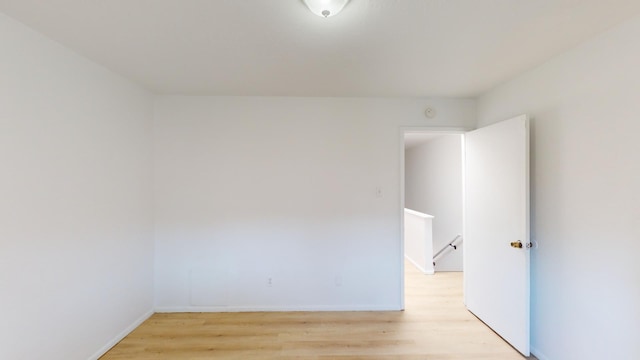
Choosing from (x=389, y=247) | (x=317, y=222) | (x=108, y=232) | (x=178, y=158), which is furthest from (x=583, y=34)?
(x=108, y=232)

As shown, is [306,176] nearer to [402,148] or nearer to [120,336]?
[402,148]

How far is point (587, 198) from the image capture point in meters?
1.86

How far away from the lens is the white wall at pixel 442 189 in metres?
4.67

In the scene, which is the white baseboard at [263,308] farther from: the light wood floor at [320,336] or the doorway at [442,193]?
the doorway at [442,193]

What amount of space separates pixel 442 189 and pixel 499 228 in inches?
108

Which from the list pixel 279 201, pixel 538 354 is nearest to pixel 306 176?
pixel 279 201

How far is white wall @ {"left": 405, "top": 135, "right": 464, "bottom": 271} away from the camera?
15.3 feet

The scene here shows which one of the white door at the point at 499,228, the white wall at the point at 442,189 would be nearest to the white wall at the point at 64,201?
the white door at the point at 499,228

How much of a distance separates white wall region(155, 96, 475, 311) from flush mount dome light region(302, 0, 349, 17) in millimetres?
1616

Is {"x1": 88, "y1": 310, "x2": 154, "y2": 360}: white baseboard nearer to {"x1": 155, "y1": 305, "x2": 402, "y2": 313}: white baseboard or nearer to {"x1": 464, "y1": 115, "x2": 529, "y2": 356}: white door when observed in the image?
{"x1": 155, "y1": 305, "x2": 402, "y2": 313}: white baseboard

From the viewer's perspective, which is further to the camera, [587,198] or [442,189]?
[442,189]

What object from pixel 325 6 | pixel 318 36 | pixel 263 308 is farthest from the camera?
pixel 263 308

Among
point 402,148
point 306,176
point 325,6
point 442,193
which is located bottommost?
point 442,193

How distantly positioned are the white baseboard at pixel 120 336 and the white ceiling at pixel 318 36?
7.55 ft
